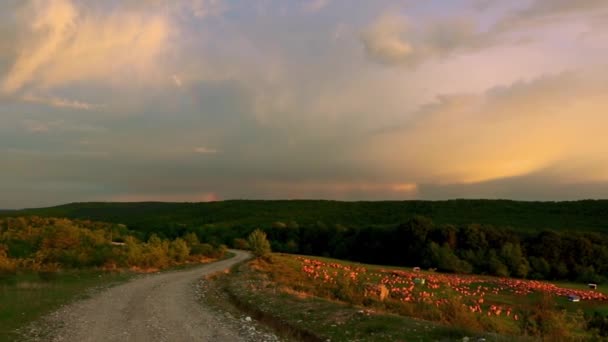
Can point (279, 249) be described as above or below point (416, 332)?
below

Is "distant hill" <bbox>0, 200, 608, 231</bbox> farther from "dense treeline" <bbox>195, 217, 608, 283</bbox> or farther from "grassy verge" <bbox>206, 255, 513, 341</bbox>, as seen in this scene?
"grassy verge" <bbox>206, 255, 513, 341</bbox>

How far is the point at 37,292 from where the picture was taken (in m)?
21.1

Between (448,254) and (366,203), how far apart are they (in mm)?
113312

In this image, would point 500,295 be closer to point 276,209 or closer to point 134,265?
point 134,265

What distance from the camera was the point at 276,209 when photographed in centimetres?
18438

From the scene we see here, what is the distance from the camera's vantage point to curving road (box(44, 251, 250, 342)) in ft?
40.5

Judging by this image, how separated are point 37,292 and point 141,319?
927 cm

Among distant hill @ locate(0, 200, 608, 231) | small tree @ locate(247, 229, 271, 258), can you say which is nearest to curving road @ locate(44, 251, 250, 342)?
small tree @ locate(247, 229, 271, 258)

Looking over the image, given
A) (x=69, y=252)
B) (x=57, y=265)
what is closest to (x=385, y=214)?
(x=69, y=252)

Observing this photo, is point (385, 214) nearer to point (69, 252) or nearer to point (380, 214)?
point (380, 214)

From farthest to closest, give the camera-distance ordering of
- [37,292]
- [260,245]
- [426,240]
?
1. [426,240]
2. [260,245]
3. [37,292]

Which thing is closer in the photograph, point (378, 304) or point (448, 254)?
point (378, 304)

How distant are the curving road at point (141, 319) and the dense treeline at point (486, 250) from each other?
46.5 meters

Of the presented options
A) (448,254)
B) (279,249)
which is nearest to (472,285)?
(448,254)
